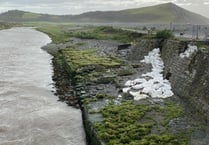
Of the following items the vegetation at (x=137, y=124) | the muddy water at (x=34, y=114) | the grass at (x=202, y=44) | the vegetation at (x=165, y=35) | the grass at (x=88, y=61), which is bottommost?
the muddy water at (x=34, y=114)

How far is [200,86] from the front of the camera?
3200 cm

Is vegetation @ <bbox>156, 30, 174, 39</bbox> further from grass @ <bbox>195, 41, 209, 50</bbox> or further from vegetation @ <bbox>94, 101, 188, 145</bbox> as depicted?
vegetation @ <bbox>94, 101, 188, 145</bbox>

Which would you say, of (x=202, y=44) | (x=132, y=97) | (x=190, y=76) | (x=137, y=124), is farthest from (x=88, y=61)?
(x=137, y=124)

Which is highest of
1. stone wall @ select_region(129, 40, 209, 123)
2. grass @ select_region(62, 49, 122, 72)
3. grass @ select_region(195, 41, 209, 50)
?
grass @ select_region(195, 41, 209, 50)

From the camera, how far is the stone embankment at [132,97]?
26062mm

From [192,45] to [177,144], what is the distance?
56.2ft

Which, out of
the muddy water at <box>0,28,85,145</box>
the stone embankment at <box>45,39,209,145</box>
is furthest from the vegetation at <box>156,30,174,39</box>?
the muddy water at <box>0,28,85,145</box>

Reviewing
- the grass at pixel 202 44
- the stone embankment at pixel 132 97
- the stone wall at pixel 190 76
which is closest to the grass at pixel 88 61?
the stone embankment at pixel 132 97

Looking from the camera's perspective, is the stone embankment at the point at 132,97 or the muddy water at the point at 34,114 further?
the muddy water at the point at 34,114

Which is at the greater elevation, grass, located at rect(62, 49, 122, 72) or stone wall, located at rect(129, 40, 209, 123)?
stone wall, located at rect(129, 40, 209, 123)

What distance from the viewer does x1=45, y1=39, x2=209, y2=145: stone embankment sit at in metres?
26.1

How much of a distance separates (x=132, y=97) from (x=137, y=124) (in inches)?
321

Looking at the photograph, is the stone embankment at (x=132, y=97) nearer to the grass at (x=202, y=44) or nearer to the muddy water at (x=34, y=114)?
the grass at (x=202, y=44)

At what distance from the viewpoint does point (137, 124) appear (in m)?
27.5
